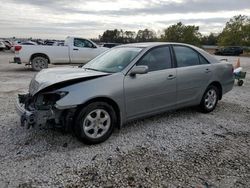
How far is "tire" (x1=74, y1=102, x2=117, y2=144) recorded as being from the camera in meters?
4.10

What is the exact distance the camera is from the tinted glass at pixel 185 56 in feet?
18.1

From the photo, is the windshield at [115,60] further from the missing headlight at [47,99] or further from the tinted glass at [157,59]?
the missing headlight at [47,99]

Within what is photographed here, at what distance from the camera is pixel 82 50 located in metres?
14.2

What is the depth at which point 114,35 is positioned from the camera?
78.8m

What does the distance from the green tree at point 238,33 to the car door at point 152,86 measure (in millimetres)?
68909

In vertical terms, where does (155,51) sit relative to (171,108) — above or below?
above

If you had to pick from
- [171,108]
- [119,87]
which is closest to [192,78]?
[171,108]

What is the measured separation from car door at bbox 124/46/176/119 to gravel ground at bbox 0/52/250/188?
424 millimetres

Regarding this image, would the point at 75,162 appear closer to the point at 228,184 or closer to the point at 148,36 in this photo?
the point at 228,184

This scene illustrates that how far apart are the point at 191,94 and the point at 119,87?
1895mm

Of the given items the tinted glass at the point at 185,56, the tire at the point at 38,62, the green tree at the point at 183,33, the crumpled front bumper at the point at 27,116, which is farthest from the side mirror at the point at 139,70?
the green tree at the point at 183,33

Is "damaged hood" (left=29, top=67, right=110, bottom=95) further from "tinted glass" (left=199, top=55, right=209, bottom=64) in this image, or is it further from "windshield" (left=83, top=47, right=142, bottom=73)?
"tinted glass" (left=199, top=55, right=209, bottom=64)

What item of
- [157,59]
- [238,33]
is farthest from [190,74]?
[238,33]

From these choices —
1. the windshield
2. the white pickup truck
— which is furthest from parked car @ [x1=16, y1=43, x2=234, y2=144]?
the white pickup truck
